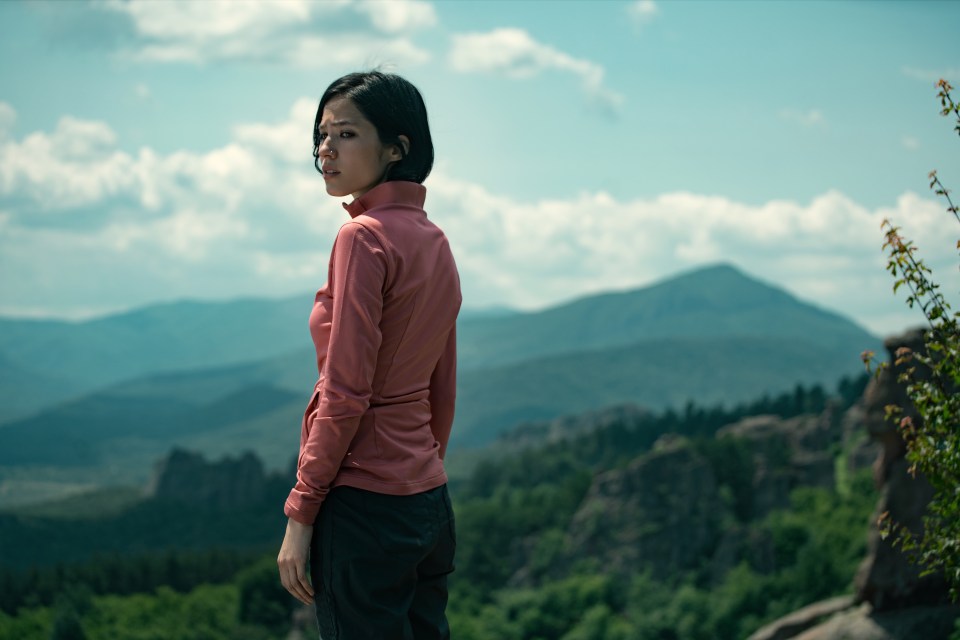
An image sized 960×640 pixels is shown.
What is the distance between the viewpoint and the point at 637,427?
422ft

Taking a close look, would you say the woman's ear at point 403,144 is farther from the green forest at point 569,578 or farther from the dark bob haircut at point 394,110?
the green forest at point 569,578

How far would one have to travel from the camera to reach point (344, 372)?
4.24m

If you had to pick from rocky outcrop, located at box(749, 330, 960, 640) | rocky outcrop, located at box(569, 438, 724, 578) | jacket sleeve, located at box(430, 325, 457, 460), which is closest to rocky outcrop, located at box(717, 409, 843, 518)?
rocky outcrop, located at box(569, 438, 724, 578)

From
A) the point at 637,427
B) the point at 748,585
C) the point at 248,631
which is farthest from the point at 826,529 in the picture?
the point at 637,427

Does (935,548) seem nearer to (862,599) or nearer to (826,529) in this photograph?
(862,599)

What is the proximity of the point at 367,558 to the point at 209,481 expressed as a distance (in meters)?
135

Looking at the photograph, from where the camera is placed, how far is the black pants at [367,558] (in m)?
4.32

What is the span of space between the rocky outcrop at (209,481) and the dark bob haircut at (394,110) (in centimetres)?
12977

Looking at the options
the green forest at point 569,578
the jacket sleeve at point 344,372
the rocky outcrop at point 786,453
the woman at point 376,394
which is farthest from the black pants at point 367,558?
the rocky outcrop at point 786,453

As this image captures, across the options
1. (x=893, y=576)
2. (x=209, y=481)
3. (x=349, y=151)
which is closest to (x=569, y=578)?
(x=893, y=576)

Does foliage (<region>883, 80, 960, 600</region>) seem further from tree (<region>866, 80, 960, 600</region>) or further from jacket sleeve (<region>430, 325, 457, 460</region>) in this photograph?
jacket sleeve (<region>430, 325, 457, 460</region>)

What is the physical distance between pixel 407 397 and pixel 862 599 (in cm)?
1620

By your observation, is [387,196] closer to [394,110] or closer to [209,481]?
[394,110]

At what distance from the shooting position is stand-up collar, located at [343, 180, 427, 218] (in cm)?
466
